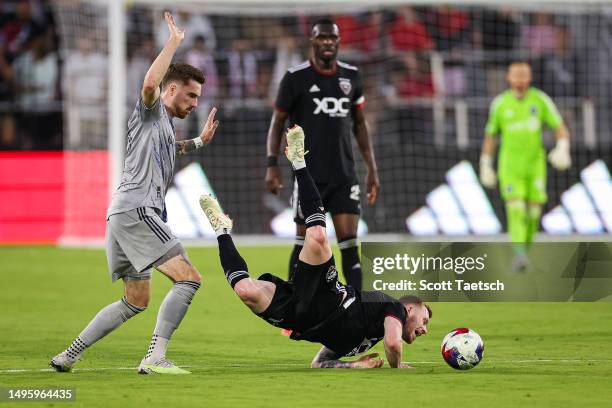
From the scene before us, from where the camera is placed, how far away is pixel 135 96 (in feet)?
74.6

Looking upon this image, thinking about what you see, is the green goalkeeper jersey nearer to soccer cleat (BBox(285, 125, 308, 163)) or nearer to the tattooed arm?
the tattooed arm

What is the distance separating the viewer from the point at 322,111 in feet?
39.4

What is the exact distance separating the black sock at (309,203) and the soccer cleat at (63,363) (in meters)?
1.81

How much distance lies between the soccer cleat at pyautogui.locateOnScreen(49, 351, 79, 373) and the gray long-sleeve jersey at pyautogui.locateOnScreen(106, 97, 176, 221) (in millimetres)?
986

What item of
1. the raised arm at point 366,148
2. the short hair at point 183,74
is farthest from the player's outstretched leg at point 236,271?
the raised arm at point 366,148

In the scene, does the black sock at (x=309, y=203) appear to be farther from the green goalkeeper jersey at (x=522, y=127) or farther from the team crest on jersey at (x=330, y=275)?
the green goalkeeper jersey at (x=522, y=127)

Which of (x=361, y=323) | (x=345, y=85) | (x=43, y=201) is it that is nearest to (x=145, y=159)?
(x=361, y=323)

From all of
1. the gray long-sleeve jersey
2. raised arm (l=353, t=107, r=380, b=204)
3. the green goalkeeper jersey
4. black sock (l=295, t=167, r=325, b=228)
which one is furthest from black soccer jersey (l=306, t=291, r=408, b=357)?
the green goalkeeper jersey

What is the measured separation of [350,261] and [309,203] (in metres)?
2.77

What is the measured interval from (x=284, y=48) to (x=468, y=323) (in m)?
10.6

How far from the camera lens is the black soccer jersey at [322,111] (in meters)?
11.9

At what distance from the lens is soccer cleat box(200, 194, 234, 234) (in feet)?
30.4

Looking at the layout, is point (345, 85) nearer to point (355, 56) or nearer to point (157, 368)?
point (157, 368)

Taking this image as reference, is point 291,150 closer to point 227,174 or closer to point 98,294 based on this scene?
point 98,294
